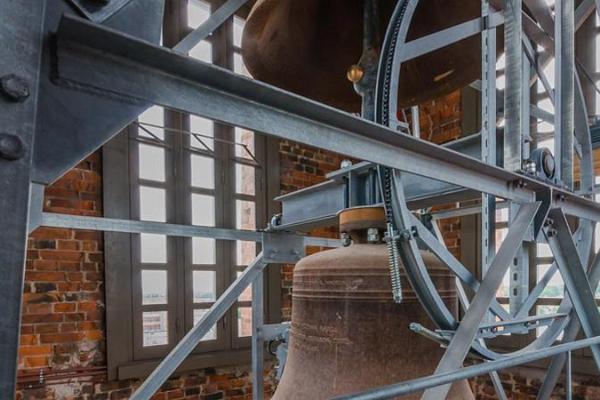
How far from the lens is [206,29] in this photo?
105 cm

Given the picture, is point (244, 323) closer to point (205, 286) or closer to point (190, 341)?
point (205, 286)

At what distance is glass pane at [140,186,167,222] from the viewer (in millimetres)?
2504

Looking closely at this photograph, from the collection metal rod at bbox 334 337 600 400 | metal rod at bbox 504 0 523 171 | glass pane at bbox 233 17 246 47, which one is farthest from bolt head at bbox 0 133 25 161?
glass pane at bbox 233 17 246 47

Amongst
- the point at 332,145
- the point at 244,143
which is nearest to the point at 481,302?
the point at 332,145

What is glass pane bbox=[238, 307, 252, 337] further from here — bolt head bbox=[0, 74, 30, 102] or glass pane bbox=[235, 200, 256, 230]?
bolt head bbox=[0, 74, 30, 102]

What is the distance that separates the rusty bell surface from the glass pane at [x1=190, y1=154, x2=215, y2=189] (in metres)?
1.94

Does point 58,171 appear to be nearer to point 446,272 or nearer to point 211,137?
point 446,272

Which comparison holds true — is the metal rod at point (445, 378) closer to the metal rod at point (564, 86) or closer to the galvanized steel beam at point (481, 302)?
the galvanized steel beam at point (481, 302)

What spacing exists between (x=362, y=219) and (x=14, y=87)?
722 millimetres

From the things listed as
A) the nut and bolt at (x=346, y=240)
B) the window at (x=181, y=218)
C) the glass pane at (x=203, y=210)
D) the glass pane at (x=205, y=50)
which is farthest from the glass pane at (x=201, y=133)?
the nut and bolt at (x=346, y=240)

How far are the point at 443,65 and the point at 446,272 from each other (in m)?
0.66

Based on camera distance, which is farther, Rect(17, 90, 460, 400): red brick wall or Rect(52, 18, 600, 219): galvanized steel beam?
Rect(17, 90, 460, 400): red brick wall

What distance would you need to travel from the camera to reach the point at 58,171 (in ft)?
1.19

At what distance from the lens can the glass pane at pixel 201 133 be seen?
2.73 metres
